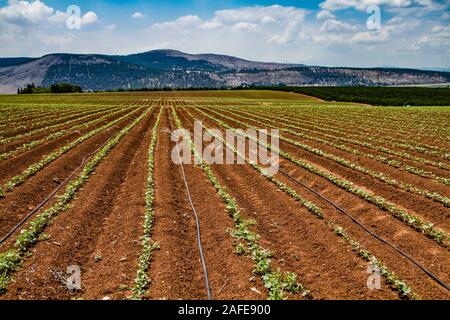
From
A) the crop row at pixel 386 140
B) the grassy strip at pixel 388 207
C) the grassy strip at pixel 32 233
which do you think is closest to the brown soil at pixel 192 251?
the grassy strip at pixel 32 233

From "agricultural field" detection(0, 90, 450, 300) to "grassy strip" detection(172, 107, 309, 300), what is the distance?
0.11 feet

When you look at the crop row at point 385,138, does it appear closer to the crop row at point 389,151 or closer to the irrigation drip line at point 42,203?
the crop row at point 389,151

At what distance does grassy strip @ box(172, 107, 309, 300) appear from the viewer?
6961 mm

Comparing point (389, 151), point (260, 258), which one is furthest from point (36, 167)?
point (389, 151)

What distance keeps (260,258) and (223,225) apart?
2.23 meters

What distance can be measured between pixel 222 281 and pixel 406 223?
5992mm

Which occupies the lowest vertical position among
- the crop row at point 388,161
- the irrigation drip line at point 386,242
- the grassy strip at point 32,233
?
the irrigation drip line at point 386,242

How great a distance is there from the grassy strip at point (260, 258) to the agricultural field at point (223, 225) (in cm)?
3

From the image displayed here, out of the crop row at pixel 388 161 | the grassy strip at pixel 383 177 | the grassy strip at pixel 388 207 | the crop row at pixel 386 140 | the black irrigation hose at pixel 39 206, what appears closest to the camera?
the black irrigation hose at pixel 39 206

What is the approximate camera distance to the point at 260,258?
8047mm

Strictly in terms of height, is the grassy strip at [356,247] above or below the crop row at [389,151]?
below

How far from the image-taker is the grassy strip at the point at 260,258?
6961 millimetres

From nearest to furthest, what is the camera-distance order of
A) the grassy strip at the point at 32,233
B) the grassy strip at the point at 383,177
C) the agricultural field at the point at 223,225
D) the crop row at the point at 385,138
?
the agricultural field at the point at 223,225
the grassy strip at the point at 32,233
the grassy strip at the point at 383,177
the crop row at the point at 385,138

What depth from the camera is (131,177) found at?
48.7 ft
